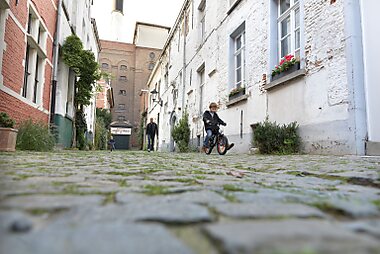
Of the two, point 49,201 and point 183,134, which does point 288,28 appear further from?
point 183,134

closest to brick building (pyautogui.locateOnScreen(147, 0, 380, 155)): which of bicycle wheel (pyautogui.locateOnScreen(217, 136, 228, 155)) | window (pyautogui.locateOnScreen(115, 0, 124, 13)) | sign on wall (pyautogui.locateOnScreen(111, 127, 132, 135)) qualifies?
bicycle wheel (pyautogui.locateOnScreen(217, 136, 228, 155))

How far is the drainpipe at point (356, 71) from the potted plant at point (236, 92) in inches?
159

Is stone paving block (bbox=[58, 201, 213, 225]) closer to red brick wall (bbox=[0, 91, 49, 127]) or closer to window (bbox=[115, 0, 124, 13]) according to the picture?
red brick wall (bbox=[0, 91, 49, 127])

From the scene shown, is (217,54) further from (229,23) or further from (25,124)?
(25,124)

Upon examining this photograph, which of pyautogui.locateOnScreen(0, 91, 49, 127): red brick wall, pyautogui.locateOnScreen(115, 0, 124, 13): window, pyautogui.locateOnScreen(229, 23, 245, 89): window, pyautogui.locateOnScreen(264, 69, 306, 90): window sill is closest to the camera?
pyautogui.locateOnScreen(0, 91, 49, 127): red brick wall

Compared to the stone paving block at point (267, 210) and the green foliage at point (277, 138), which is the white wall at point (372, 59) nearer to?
the green foliage at point (277, 138)

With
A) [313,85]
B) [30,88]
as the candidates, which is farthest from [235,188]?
[30,88]

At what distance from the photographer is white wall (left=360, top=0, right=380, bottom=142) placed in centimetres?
481

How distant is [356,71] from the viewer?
16.2 feet

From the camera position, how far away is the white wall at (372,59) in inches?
189

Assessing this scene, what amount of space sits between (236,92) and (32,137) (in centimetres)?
586

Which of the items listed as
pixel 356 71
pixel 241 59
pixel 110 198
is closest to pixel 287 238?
pixel 110 198

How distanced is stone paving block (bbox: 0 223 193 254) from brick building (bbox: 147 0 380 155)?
481 cm

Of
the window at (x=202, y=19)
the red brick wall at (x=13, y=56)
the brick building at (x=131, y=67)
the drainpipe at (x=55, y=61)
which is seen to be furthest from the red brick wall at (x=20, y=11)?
the brick building at (x=131, y=67)
